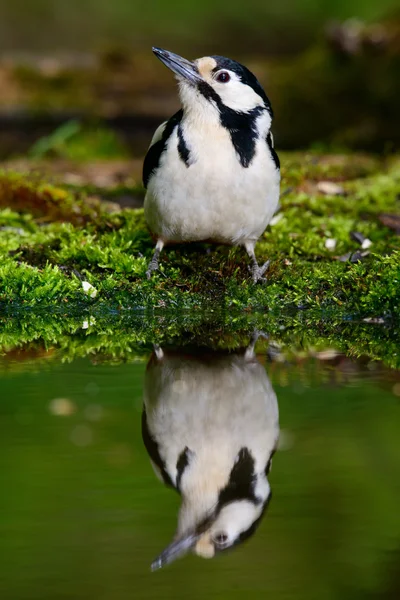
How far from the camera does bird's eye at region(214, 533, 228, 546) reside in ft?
9.38

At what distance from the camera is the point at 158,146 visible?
5.47 meters

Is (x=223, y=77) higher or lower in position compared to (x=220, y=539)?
higher

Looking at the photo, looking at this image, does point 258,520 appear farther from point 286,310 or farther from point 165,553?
point 286,310

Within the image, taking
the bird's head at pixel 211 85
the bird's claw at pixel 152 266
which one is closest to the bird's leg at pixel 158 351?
the bird's claw at pixel 152 266

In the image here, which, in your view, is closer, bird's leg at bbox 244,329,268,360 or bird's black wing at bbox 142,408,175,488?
bird's black wing at bbox 142,408,175,488

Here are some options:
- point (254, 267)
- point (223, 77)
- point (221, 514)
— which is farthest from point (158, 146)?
point (221, 514)

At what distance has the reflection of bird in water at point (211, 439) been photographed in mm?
2963

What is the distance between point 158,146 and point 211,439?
7.56 feet

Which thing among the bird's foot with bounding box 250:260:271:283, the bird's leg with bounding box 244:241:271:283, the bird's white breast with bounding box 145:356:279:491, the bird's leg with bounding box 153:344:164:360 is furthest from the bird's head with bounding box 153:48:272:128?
the bird's white breast with bounding box 145:356:279:491

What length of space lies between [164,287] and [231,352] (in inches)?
41.0

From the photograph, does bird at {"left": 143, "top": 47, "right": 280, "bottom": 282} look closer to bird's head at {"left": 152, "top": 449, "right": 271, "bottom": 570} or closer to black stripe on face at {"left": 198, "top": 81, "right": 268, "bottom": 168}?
black stripe on face at {"left": 198, "top": 81, "right": 268, "bottom": 168}

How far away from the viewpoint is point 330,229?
6.62 metres

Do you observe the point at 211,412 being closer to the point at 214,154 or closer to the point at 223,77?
the point at 214,154

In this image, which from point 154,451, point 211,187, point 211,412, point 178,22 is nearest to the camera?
point 154,451
